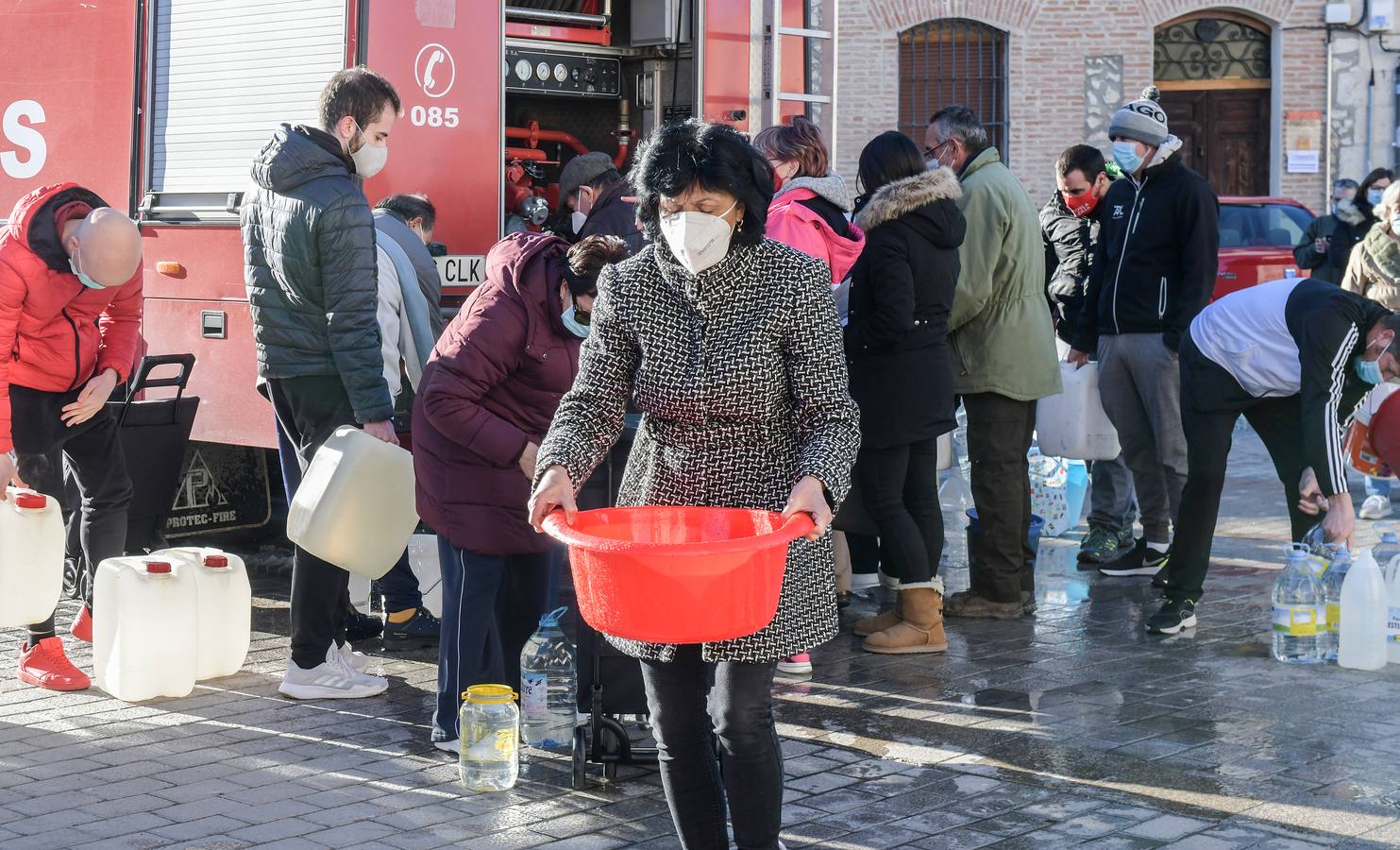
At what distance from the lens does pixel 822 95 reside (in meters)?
9.07

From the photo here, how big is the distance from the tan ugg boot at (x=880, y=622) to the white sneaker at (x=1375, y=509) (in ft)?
14.0

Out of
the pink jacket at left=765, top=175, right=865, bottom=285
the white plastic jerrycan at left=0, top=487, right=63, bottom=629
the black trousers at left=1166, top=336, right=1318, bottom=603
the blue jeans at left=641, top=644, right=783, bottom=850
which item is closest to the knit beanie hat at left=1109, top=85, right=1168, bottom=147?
the black trousers at left=1166, top=336, right=1318, bottom=603

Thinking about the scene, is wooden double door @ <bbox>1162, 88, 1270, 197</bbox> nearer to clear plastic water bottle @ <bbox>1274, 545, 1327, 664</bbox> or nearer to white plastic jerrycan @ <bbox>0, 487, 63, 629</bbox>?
clear plastic water bottle @ <bbox>1274, 545, 1327, 664</bbox>

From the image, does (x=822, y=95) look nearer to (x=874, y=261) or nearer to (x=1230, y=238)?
(x=874, y=261)

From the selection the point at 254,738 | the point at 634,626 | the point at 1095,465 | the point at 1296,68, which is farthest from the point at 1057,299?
the point at 1296,68

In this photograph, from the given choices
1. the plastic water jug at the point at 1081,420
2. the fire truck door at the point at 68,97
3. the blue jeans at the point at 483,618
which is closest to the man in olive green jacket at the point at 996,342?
the plastic water jug at the point at 1081,420

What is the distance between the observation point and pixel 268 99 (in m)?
7.31

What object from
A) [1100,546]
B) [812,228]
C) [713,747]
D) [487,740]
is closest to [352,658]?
[487,740]

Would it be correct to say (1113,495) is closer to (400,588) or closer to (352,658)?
(400,588)

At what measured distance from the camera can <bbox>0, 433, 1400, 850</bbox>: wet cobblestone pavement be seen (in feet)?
15.0

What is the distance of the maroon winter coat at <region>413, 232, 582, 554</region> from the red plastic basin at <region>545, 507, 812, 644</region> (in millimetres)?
1398

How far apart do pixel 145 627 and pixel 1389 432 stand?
4602 mm

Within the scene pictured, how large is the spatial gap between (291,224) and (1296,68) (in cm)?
1862

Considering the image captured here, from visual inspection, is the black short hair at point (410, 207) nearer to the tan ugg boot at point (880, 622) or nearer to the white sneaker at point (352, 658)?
the white sneaker at point (352, 658)
